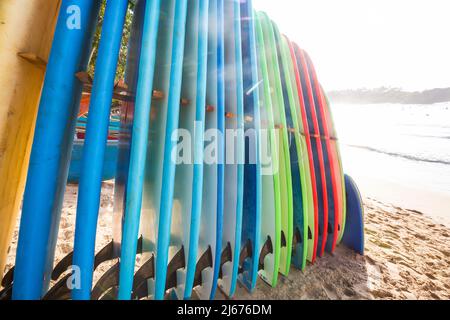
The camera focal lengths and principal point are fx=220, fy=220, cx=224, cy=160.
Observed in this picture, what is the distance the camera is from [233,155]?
4.09 ft

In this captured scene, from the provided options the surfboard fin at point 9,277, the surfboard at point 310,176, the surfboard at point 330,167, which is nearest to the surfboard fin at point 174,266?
the surfboard fin at point 9,277

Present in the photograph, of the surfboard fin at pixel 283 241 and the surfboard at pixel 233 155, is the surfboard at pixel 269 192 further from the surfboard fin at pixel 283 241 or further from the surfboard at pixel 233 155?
the surfboard at pixel 233 155

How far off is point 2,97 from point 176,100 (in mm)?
605

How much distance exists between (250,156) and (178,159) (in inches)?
18.1

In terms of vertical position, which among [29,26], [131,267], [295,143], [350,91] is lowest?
[131,267]

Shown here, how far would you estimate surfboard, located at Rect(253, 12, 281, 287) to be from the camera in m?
1.37

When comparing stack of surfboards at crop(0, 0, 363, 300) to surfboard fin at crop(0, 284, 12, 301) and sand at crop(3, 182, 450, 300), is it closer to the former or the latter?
surfboard fin at crop(0, 284, 12, 301)

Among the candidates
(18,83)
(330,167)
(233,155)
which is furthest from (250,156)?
(18,83)

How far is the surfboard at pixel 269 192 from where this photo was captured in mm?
1373

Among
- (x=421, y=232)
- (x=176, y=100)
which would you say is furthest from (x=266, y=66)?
(x=421, y=232)

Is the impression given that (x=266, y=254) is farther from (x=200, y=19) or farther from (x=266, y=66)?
(x=200, y=19)

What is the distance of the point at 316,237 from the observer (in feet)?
5.50

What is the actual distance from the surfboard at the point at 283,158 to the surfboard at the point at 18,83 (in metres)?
1.22

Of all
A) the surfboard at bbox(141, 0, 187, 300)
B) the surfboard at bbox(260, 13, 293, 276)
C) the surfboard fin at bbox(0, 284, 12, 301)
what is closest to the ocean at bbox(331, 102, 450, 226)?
the surfboard at bbox(260, 13, 293, 276)
